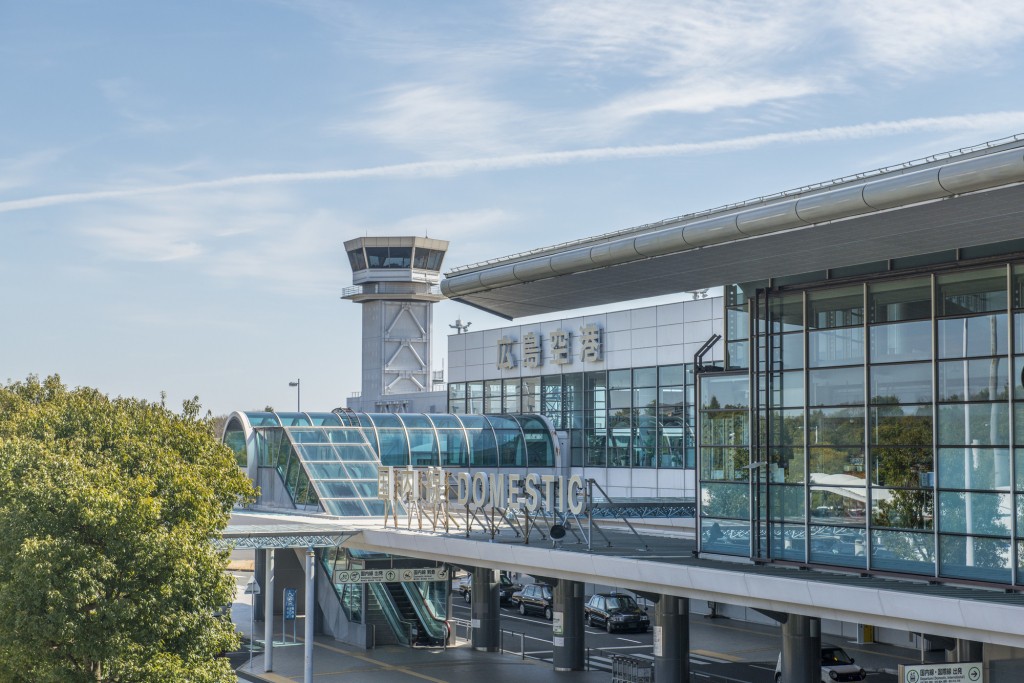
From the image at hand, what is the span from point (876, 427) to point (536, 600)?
103 ft

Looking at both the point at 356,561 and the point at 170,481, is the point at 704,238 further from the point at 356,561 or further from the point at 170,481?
the point at 356,561

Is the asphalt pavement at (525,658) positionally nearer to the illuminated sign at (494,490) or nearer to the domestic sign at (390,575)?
the domestic sign at (390,575)

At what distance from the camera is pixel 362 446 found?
52.7 m

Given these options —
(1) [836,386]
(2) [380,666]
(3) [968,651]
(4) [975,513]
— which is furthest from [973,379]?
(2) [380,666]

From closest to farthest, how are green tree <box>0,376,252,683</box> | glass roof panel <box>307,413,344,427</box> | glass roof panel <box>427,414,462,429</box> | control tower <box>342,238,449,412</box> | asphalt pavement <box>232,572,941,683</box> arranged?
green tree <box>0,376,252,683</box>, asphalt pavement <box>232,572,941,683</box>, glass roof panel <box>307,413,344,427</box>, glass roof panel <box>427,414,462,429</box>, control tower <box>342,238,449,412</box>

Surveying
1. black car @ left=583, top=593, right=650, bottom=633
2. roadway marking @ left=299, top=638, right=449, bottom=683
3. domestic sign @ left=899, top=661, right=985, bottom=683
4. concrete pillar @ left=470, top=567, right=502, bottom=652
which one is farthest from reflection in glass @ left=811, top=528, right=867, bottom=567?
black car @ left=583, top=593, right=650, bottom=633

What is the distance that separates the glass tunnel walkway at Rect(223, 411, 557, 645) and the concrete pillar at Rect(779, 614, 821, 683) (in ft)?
60.8

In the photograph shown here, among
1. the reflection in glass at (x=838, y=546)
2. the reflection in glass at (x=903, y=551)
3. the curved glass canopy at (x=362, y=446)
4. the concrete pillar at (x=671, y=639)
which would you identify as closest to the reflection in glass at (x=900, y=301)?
the reflection in glass at (x=903, y=551)

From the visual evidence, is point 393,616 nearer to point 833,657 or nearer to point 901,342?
point 833,657

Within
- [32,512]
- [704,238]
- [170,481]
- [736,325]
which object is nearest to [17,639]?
[32,512]

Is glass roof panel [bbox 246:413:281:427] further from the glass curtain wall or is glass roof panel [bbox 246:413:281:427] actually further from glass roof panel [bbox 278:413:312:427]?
the glass curtain wall

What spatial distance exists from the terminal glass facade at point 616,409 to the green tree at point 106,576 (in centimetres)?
3166

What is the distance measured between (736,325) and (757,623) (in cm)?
2490

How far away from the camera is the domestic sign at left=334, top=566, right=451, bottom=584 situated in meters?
41.9
